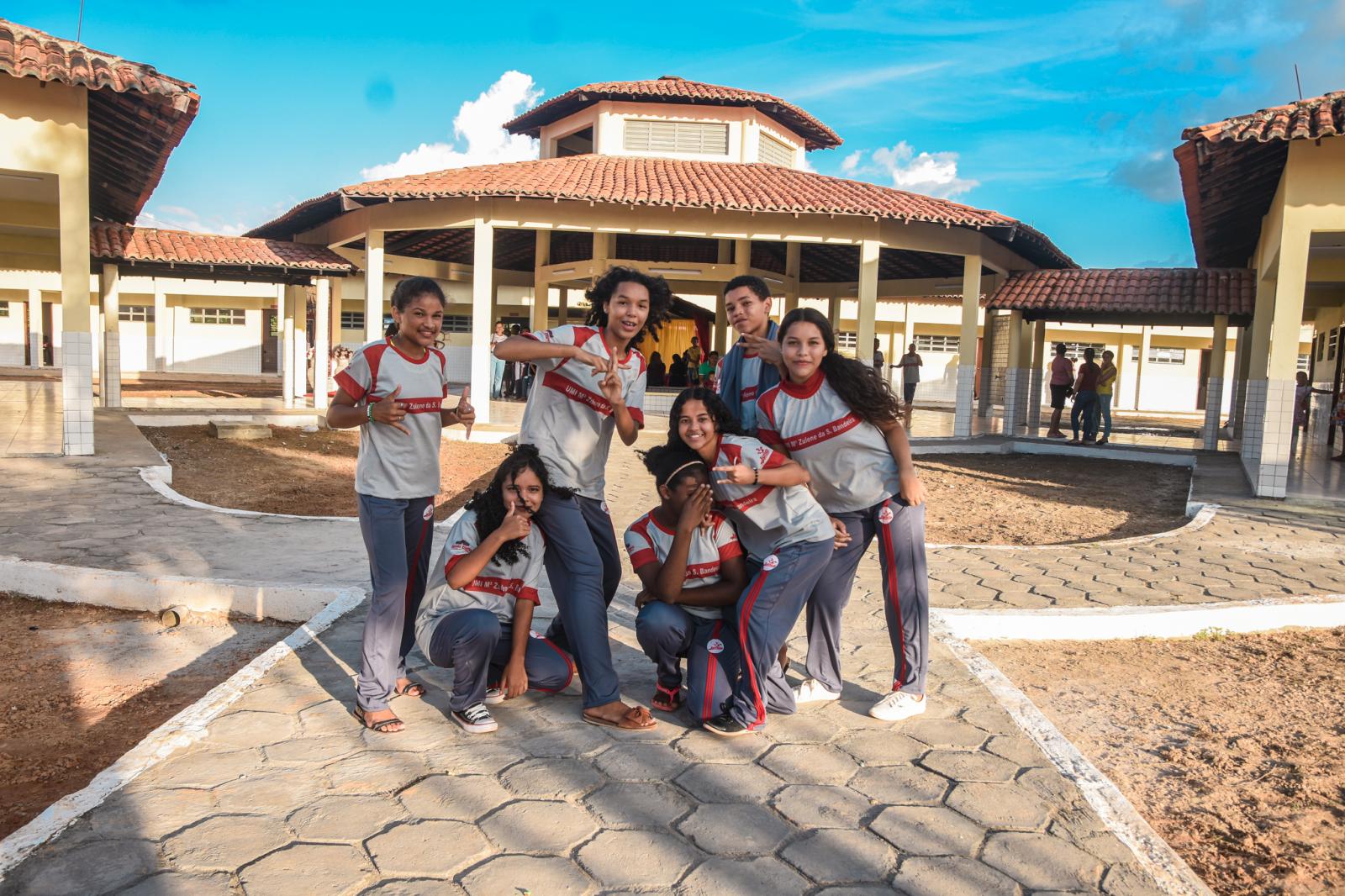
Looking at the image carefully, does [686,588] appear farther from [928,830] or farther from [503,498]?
[928,830]

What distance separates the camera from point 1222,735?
382 cm

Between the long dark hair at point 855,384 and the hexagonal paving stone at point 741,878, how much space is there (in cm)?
158

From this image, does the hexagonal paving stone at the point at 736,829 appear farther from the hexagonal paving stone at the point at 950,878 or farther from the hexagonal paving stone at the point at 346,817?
the hexagonal paving stone at the point at 346,817

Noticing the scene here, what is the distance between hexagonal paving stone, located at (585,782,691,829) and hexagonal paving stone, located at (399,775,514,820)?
0.28 metres

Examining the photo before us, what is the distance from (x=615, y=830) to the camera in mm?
2723

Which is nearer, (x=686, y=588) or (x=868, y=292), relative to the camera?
(x=686, y=588)

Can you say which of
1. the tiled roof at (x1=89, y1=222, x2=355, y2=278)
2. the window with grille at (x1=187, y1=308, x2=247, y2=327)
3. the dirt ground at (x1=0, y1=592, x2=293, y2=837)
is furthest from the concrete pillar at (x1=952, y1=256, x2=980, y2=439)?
the window with grille at (x1=187, y1=308, x2=247, y2=327)

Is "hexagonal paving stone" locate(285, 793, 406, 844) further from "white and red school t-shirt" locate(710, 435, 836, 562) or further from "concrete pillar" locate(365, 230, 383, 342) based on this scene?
"concrete pillar" locate(365, 230, 383, 342)

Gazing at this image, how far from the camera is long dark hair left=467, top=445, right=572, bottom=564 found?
3465mm

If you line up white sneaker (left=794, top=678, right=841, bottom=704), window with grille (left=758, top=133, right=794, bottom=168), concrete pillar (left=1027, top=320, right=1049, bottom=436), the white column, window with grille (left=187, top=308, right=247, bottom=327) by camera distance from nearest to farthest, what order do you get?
white sneaker (left=794, top=678, right=841, bottom=704) → concrete pillar (left=1027, top=320, right=1049, bottom=436) → window with grille (left=758, top=133, right=794, bottom=168) → the white column → window with grille (left=187, top=308, right=247, bottom=327)

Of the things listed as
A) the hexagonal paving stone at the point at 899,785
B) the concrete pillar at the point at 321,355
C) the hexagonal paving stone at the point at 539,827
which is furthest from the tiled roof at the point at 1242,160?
the concrete pillar at the point at 321,355

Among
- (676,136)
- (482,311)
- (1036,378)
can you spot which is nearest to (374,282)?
(482,311)

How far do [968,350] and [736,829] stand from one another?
14976mm

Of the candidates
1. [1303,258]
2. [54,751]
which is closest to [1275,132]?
[1303,258]
